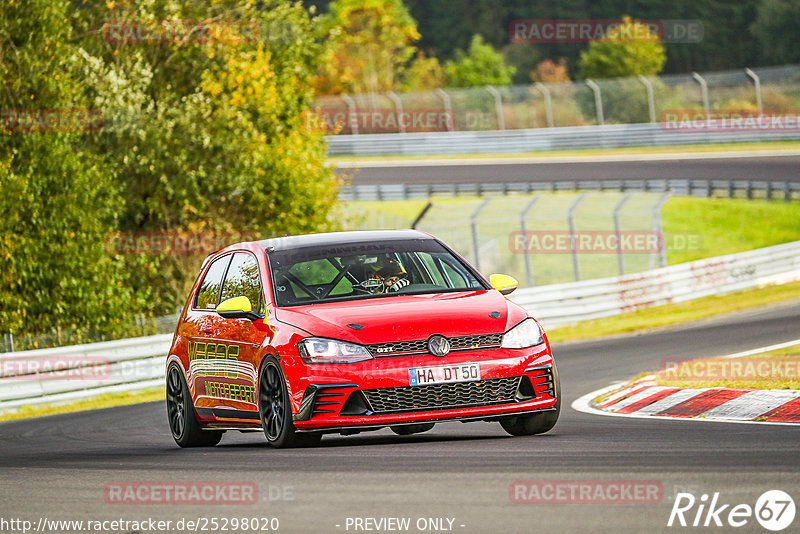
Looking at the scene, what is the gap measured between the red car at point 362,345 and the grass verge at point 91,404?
Answer: 864 centimetres

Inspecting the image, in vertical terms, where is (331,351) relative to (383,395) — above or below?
above

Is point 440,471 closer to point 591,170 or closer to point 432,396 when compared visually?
point 432,396

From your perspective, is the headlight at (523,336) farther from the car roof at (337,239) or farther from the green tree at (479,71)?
the green tree at (479,71)

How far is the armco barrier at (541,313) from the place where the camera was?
19.0 metres

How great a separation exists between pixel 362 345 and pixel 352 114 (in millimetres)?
47844

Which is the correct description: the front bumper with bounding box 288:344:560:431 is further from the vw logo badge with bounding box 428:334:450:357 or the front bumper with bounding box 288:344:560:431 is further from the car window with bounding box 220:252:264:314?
the car window with bounding box 220:252:264:314

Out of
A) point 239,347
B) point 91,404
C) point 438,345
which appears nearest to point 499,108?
point 91,404

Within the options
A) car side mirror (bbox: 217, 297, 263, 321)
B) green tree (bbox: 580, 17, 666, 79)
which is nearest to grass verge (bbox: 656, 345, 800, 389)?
car side mirror (bbox: 217, 297, 263, 321)

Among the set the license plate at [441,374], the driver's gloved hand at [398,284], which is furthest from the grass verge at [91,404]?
the license plate at [441,374]

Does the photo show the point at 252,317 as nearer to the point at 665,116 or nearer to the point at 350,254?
the point at 350,254

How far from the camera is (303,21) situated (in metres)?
34.5

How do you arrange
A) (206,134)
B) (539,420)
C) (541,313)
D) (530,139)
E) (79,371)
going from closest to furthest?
(539,420)
(79,371)
(541,313)
(206,134)
(530,139)

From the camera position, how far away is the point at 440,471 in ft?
24.0

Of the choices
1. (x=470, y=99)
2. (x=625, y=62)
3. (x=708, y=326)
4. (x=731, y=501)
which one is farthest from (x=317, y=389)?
(x=625, y=62)
